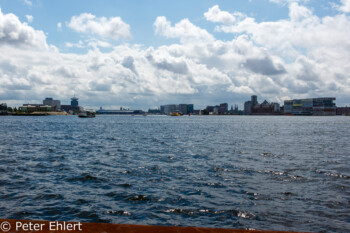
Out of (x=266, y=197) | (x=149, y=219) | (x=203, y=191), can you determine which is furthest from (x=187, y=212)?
(x=266, y=197)

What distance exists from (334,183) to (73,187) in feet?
56.8

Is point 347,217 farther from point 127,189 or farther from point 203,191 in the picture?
point 127,189

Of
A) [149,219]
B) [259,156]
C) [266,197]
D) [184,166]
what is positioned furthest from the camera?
[259,156]

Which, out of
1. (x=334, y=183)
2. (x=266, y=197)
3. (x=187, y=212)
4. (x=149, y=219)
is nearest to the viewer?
(x=149, y=219)

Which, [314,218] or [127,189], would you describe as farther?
[127,189]

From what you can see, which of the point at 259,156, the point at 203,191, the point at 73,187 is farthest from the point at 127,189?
the point at 259,156

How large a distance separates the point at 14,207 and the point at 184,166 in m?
14.4

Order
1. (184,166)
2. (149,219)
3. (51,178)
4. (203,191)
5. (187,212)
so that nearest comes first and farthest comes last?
(149,219) → (187,212) → (203,191) → (51,178) → (184,166)

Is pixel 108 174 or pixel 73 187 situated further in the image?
pixel 108 174

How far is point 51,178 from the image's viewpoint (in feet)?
67.2

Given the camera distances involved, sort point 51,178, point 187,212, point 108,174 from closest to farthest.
Answer: point 187,212, point 51,178, point 108,174

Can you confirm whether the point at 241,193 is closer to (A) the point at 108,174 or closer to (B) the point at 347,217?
(B) the point at 347,217

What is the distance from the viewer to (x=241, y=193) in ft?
54.5

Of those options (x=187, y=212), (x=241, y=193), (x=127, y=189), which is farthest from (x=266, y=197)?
(x=127, y=189)
